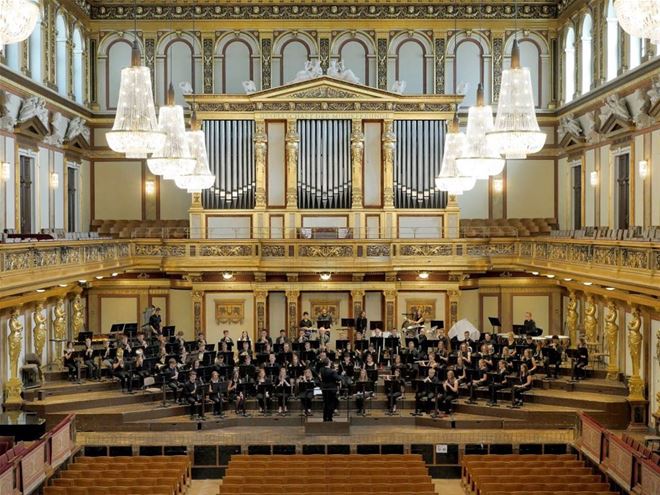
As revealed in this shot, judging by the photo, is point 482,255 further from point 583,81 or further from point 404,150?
point 583,81

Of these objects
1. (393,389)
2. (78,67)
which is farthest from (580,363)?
(78,67)

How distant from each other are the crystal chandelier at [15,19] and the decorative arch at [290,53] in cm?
1905

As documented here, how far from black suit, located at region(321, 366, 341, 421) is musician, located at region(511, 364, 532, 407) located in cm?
400

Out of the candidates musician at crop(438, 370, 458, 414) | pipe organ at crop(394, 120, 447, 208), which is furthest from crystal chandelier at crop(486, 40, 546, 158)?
pipe organ at crop(394, 120, 447, 208)

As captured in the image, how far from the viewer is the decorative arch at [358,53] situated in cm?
2938

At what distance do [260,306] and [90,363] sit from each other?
6371mm

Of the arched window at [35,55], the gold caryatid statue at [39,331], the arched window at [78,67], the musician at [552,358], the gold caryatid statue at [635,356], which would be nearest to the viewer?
the gold caryatid statue at [635,356]

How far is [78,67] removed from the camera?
28.3m

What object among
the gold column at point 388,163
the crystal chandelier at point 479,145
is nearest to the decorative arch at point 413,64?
the gold column at point 388,163

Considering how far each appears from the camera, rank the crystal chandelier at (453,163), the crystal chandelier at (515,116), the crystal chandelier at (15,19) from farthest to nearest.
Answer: the crystal chandelier at (453,163), the crystal chandelier at (515,116), the crystal chandelier at (15,19)

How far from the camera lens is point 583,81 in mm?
26922

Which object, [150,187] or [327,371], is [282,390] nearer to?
[327,371]

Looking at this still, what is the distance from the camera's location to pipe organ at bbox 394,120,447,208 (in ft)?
90.1

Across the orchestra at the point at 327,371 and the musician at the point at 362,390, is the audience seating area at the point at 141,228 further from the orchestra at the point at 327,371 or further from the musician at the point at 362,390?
the musician at the point at 362,390
